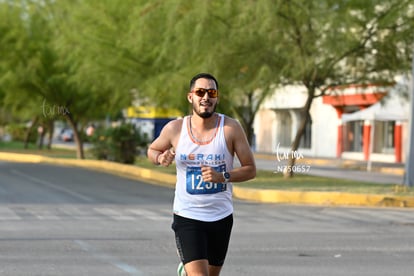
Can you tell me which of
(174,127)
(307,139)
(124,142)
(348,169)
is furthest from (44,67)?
(174,127)

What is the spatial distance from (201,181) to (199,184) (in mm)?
26

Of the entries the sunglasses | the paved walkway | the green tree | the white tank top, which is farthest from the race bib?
the green tree

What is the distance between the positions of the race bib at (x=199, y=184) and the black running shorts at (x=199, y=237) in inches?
8.3

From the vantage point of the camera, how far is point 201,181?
6.57 meters

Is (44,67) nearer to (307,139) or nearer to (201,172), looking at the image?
(307,139)

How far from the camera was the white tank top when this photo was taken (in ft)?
21.7

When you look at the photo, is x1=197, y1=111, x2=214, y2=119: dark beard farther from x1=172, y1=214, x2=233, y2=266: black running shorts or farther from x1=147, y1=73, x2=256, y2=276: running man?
x1=172, y1=214, x2=233, y2=266: black running shorts

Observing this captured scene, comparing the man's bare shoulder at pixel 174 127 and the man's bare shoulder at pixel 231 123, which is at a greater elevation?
the man's bare shoulder at pixel 231 123

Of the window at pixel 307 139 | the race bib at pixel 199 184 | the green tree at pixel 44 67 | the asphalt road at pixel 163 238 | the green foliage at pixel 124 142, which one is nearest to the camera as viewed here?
the race bib at pixel 199 184

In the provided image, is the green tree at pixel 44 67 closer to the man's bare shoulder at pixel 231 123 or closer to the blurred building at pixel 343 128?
the blurred building at pixel 343 128

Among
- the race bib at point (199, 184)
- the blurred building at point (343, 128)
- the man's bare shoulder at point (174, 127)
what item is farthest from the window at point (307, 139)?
the race bib at point (199, 184)

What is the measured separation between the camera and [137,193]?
25656 millimetres

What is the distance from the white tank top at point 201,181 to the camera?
6609mm

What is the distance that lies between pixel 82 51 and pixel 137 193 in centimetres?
1233
